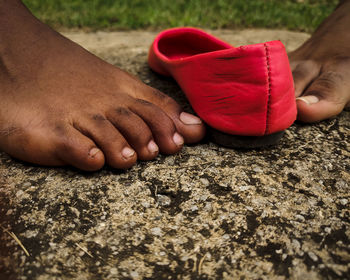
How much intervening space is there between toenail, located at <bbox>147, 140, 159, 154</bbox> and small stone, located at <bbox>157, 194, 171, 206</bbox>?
135 millimetres

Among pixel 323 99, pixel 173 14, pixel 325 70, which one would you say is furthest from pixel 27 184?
pixel 173 14

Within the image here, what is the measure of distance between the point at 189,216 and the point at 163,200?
8 centimetres

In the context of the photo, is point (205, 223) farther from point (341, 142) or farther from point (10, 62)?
point (10, 62)

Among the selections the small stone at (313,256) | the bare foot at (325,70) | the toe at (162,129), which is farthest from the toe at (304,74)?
the small stone at (313,256)

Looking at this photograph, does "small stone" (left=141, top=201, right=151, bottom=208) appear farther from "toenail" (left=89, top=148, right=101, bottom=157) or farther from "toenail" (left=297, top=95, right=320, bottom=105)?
"toenail" (left=297, top=95, right=320, bottom=105)

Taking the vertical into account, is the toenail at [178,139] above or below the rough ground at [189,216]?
above

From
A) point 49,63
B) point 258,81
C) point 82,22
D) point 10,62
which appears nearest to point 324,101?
point 258,81

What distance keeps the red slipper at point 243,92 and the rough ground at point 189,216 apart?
0.08 metres

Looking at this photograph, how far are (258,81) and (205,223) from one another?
0.37m

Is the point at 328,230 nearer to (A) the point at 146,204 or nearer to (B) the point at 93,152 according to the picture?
(A) the point at 146,204

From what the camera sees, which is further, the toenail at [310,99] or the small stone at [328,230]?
the toenail at [310,99]

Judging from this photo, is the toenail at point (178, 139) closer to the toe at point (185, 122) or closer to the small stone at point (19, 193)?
the toe at point (185, 122)

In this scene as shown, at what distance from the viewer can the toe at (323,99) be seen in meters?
1.01

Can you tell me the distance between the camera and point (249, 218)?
764 millimetres
